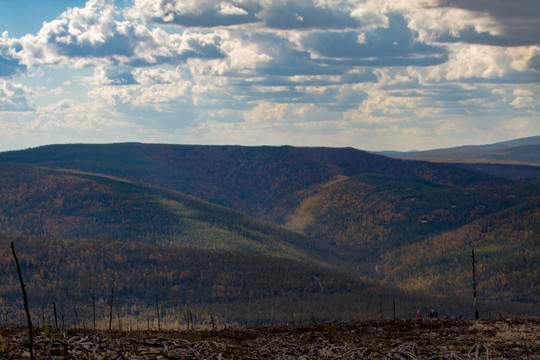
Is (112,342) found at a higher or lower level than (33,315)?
higher

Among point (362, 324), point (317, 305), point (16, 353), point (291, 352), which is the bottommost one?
point (317, 305)

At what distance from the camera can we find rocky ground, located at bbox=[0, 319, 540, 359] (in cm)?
2200

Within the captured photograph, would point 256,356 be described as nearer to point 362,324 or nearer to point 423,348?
point 423,348

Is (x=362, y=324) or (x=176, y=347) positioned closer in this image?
(x=176, y=347)

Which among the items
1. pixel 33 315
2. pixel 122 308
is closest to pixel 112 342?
pixel 33 315

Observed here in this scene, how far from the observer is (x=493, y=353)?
26.6 metres

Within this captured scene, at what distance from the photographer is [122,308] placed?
609 feet

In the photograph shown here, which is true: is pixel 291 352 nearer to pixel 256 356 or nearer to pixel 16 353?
pixel 256 356

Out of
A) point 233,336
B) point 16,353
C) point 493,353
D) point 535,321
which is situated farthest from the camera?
point 535,321

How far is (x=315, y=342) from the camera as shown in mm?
29484

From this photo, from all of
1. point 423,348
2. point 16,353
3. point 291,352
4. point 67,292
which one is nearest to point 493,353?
point 423,348

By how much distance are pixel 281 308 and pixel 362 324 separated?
15680 centimetres

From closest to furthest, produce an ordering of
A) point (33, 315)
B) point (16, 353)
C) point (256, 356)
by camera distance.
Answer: point (16, 353), point (256, 356), point (33, 315)

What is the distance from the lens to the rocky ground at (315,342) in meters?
22.0
